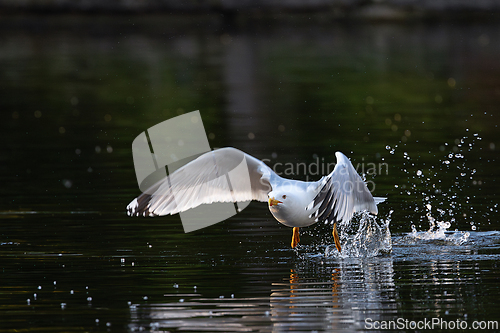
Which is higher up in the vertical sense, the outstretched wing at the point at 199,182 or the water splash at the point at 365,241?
the outstretched wing at the point at 199,182

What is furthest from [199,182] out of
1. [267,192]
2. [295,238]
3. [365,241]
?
[365,241]

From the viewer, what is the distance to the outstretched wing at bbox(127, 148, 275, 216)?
8930 millimetres

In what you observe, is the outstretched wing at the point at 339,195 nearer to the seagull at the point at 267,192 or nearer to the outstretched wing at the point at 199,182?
the seagull at the point at 267,192

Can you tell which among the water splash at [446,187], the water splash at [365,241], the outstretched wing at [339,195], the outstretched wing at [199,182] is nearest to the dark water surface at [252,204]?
the water splash at [446,187]

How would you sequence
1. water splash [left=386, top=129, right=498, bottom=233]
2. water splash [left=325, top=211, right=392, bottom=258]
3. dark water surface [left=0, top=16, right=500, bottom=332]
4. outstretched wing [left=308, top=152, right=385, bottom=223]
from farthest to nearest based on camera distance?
water splash [left=386, top=129, right=498, bottom=233] → water splash [left=325, top=211, right=392, bottom=258] → outstretched wing [left=308, top=152, right=385, bottom=223] → dark water surface [left=0, top=16, right=500, bottom=332]

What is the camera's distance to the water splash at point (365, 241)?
883 cm

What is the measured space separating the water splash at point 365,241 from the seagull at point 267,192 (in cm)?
20

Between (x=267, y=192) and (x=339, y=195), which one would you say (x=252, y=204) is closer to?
(x=267, y=192)

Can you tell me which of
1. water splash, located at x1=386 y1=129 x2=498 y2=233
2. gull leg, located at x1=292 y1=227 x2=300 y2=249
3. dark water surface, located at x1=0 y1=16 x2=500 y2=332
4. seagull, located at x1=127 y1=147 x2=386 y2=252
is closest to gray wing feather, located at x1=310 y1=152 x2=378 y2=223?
seagull, located at x1=127 y1=147 x2=386 y2=252

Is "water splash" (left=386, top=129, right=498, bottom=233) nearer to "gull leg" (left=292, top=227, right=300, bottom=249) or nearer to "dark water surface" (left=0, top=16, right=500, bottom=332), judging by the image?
"dark water surface" (left=0, top=16, right=500, bottom=332)

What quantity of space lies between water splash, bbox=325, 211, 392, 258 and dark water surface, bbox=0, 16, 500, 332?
15cm

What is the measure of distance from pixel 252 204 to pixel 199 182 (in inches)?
76.5

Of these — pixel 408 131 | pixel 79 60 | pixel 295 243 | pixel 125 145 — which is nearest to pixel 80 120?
pixel 125 145

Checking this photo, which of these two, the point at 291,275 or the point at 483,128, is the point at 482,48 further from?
the point at 291,275
